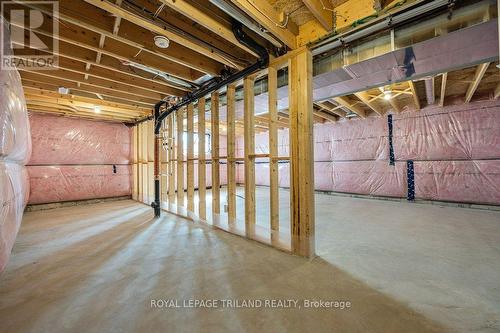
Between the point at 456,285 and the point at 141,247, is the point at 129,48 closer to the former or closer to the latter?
the point at 141,247

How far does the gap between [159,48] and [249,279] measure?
271cm

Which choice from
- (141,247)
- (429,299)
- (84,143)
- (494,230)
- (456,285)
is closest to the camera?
(429,299)

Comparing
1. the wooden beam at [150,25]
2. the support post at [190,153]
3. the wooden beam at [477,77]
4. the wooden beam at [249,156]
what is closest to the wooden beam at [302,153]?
the wooden beam at [249,156]

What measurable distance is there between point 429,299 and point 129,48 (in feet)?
12.6

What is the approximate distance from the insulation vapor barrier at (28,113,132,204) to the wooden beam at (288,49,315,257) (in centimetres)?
567

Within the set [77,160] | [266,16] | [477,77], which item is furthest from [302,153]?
[77,160]

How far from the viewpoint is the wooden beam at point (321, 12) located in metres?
1.76

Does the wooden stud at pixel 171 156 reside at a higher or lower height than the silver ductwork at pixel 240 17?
lower

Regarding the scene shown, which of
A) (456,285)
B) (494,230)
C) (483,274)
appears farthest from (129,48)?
(494,230)

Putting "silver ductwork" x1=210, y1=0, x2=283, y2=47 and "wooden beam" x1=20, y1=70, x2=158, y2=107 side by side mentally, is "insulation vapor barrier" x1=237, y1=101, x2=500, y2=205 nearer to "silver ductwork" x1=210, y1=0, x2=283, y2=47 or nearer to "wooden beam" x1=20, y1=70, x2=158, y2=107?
"silver ductwork" x1=210, y1=0, x2=283, y2=47

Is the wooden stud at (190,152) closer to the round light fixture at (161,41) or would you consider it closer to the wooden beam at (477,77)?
the round light fixture at (161,41)

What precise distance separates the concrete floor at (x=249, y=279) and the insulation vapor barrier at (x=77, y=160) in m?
2.45

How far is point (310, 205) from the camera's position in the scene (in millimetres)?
2221

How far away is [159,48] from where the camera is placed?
248 centimetres
